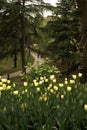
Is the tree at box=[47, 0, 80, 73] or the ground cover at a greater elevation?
the ground cover

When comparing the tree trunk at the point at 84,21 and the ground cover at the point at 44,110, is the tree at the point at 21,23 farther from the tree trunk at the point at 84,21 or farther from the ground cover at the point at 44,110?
the ground cover at the point at 44,110

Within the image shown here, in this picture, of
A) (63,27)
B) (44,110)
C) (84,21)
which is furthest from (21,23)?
(44,110)

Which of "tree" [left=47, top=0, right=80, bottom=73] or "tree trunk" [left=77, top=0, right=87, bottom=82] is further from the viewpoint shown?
"tree" [left=47, top=0, right=80, bottom=73]

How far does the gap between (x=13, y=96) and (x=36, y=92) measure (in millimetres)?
367

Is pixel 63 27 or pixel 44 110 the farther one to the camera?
pixel 63 27

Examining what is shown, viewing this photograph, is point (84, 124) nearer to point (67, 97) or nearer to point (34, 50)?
point (67, 97)

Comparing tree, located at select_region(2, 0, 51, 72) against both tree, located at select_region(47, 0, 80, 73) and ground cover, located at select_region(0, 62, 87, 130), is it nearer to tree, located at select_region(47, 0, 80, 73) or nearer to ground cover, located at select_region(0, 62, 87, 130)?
tree, located at select_region(47, 0, 80, 73)

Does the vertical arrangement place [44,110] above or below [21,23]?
above

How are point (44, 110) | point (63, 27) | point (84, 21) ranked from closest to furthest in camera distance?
1. point (44, 110)
2. point (84, 21)
3. point (63, 27)

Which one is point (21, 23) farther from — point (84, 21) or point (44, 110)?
point (44, 110)

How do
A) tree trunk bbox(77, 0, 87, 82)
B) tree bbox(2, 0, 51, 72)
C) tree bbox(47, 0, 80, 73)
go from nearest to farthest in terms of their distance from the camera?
tree trunk bbox(77, 0, 87, 82), tree bbox(47, 0, 80, 73), tree bbox(2, 0, 51, 72)

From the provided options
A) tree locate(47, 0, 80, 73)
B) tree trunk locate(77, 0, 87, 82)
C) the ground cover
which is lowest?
tree locate(47, 0, 80, 73)

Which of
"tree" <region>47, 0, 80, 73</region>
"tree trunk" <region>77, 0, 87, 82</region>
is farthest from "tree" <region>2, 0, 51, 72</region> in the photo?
"tree trunk" <region>77, 0, 87, 82</region>

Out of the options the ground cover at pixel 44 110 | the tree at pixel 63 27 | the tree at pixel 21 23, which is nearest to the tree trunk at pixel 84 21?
the ground cover at pixel 44 110
